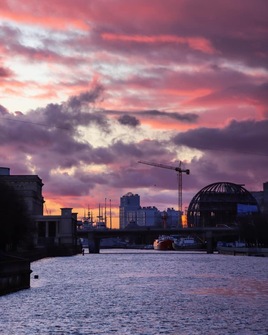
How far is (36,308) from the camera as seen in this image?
2992 inches

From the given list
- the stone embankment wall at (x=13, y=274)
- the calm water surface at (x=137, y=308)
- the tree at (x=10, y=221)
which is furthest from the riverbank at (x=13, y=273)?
the tree at (x=10, y=221)

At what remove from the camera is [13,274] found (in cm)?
9106

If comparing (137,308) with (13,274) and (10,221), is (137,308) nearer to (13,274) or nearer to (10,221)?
(13,274)

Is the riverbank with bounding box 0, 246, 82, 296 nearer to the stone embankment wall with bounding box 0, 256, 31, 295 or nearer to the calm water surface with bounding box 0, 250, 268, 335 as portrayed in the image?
the stone embankment wall with bounding box 0, 256, 31, 295

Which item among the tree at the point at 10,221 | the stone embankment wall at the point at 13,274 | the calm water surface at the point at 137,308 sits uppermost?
the tree at the point at 10,221

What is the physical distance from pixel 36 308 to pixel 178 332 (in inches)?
736

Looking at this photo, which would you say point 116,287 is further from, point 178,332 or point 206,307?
point 178,332

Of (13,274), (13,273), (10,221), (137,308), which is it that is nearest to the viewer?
(137,308)

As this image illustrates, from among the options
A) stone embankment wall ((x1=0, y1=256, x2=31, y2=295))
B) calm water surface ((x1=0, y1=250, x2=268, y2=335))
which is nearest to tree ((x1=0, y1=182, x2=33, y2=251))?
calm water surface ((x1=0, y1=250, x2=268, y2=335))

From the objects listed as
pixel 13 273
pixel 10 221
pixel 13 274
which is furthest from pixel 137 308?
pixel 10 221

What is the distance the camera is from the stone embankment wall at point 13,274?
281 ft

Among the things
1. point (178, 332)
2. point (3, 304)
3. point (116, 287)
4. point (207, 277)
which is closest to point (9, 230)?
point (207, 277)

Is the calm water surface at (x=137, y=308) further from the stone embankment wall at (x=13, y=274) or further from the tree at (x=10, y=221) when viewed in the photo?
the tree at (x=10, y=221)

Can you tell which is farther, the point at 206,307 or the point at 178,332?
the point at 206,307
